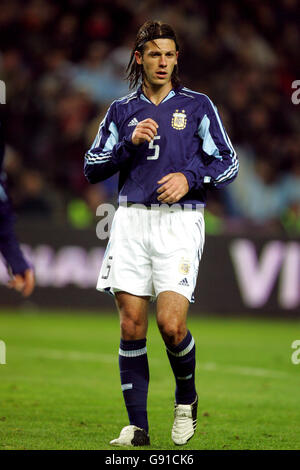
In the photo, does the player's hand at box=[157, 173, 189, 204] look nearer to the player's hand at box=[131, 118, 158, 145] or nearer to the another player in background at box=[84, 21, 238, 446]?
the another player in background at box=[84, 21, 238, 446]

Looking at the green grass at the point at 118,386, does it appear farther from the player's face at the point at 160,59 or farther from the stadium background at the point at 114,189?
the player's face at the point at 160,59

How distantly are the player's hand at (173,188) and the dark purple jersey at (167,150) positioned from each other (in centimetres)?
9

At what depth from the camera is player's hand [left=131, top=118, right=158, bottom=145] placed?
4805 millimetres

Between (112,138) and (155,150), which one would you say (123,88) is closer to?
(112,138)

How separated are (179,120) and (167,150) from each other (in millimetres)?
193

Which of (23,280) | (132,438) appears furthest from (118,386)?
(23,280)

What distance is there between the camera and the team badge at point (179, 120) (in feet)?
16.6

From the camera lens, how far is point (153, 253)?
16.4 ft

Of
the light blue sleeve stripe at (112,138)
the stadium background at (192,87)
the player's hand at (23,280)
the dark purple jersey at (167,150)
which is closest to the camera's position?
the player's hand at (23,280)

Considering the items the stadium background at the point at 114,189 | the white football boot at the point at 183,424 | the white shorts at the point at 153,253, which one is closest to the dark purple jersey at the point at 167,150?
the white shorts at the point at 153,253

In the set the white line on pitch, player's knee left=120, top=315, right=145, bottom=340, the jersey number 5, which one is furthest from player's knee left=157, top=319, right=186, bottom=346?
the white line on pitch
